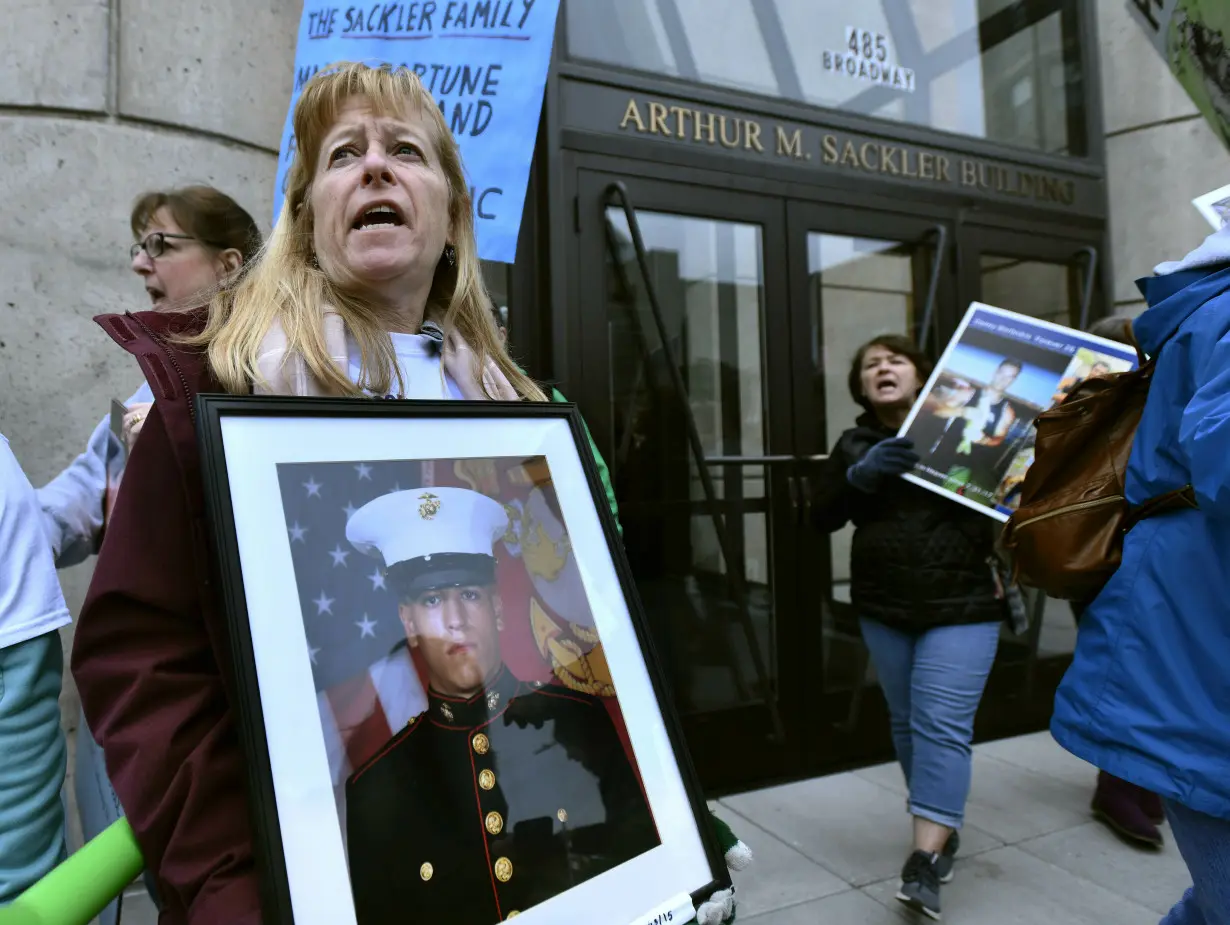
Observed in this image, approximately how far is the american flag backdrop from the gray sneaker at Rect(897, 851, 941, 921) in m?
2.22

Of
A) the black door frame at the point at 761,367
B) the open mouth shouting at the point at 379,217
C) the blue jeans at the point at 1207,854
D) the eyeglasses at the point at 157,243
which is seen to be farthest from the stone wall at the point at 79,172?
the blue jeans at the point at 1207,854

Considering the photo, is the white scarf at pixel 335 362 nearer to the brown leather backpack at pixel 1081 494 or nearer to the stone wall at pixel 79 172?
the brown leather backpack at pixel 1081 494

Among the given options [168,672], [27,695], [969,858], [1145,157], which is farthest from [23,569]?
[1145,157]

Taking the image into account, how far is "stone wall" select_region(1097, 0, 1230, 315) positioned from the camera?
470 centimetres

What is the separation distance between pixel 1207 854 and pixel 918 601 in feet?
4.50

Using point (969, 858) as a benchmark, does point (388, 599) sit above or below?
above

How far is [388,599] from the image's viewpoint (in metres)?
0.90

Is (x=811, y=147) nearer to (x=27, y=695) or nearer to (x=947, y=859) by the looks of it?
(x=947, y=859)

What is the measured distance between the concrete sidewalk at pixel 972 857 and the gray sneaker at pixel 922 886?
4.4 inches

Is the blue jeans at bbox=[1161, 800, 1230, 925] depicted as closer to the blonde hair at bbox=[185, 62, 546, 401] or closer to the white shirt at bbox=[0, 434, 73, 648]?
the blonde hair at bbox=[185, 62, 546, 401]

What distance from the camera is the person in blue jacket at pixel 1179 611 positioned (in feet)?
4.68

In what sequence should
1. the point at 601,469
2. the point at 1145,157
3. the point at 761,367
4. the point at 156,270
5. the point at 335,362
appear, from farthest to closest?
the point at 1145,157
the point at 761,367
the point at 156,270
the point at 601,469
the point at 335,362

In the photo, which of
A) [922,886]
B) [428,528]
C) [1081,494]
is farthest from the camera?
[922,886]

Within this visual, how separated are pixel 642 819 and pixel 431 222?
893 millimetres
